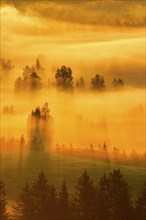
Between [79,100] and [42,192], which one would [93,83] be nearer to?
[79,100]

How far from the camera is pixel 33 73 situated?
138625 millimetres

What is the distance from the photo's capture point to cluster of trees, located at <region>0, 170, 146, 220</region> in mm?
91750

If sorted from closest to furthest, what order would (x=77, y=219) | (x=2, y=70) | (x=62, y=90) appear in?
(x=77, y=219) → (x=2, y=70) → (x=62, y=90)

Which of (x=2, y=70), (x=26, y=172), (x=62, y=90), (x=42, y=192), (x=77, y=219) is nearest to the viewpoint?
(x=77, y=219)

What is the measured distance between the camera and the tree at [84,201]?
91.6 meters

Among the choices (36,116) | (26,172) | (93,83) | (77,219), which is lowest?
(77,219)

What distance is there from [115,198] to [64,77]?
50418 millimetres

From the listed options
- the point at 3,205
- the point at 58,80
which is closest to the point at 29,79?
the point at 58,80

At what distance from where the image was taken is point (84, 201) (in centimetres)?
9450

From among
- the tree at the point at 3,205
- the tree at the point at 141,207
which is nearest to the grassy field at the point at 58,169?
the tree at the point at 3,205

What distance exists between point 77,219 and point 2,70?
170 feet

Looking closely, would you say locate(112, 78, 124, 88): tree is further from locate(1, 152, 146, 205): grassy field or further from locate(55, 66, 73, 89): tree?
locate(1, 152, 146, 205): grassy field

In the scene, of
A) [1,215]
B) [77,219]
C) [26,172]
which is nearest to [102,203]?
[77,219]

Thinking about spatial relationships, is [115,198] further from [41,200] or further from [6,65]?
[6,65]
